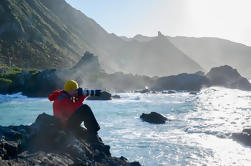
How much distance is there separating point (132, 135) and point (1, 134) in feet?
44.0

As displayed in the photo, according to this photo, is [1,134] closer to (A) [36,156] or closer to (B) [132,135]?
(A) [36,156]

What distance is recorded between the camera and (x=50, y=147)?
7.82 metres

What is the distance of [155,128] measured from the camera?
2370cm

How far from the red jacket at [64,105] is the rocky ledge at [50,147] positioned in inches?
10.5

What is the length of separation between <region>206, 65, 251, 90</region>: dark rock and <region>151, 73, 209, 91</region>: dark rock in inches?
504

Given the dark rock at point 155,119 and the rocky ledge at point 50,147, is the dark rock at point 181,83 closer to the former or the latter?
the dark rock at point 155,119

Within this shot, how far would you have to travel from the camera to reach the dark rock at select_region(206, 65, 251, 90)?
→ 127 metres

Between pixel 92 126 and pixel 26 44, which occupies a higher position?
pixel 26 44

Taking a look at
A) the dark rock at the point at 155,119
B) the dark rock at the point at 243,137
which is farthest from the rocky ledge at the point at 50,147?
the dark rock at the point at 155,119

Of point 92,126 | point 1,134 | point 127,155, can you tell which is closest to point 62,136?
point 92,126

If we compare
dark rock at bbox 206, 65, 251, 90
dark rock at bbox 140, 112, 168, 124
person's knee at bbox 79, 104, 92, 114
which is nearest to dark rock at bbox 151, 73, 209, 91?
dark rock at bbox 206, 65, 251, 90

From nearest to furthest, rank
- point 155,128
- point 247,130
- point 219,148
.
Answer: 1. point 219,148
2. point 247,130
3. point 155,128

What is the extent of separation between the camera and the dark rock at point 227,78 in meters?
127

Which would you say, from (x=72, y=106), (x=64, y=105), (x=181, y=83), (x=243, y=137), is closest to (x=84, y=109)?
(x=72, y=106)
